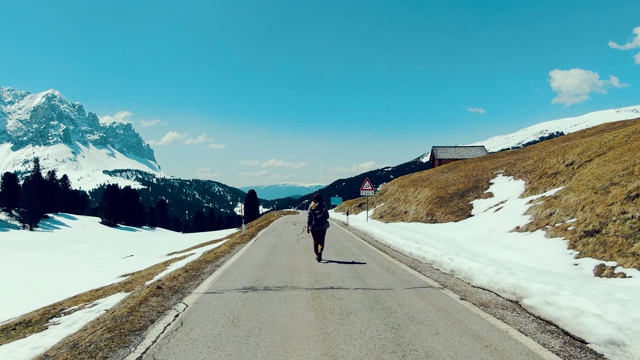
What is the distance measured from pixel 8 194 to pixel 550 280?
102511 mm

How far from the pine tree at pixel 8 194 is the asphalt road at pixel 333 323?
314 ft

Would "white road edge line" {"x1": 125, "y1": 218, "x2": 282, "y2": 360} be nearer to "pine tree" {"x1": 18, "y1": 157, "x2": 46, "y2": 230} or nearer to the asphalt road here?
the asphalt road

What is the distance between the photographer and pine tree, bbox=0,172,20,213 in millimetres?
77500

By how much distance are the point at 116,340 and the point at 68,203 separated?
118 metres

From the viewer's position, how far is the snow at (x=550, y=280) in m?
4.68

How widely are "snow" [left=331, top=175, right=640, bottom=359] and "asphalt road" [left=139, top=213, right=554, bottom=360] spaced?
975 mm

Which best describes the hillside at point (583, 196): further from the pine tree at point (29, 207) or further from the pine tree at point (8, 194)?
the pine tree at point (8, 194)

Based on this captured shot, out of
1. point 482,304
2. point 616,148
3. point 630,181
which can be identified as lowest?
point 482,304

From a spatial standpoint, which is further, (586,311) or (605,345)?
(586,311)

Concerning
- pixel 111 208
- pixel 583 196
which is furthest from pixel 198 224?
pixel 583 196

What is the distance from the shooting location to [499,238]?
49.9 feet

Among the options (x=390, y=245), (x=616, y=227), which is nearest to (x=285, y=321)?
(x=616, y=227)

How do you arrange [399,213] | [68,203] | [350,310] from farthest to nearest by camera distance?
[68,203], [399,213], [350,310]

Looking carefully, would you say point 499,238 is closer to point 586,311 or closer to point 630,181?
point 630,181
